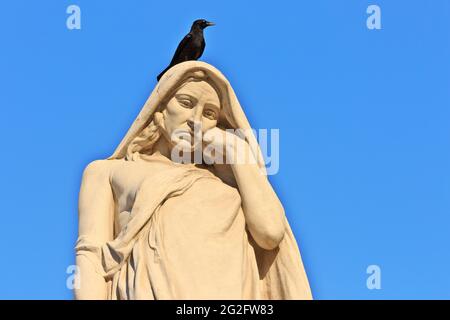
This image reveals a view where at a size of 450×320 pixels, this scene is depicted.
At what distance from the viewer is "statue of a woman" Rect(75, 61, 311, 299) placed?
39.8ft

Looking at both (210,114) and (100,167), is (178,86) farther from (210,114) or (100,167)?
(100,167)

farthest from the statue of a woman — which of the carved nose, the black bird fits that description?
the black bird

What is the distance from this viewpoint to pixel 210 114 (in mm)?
13297

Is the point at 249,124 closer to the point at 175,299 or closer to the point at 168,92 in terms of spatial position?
the point at 168,92

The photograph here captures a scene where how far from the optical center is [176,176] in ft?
41.9

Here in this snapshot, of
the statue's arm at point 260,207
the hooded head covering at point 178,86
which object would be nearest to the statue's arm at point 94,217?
the hooded head covering at point 178,86

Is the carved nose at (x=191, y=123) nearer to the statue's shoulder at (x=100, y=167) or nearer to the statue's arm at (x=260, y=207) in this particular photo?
the statue's arm at (x=260, y=207)

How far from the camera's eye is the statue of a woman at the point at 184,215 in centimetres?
1214

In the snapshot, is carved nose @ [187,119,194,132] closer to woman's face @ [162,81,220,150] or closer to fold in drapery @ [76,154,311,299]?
woman's face @ [162,81,220,150]

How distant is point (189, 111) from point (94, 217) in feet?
4.60

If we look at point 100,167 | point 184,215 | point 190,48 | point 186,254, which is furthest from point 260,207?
point 190,48
